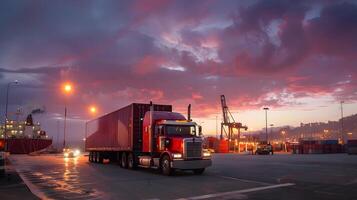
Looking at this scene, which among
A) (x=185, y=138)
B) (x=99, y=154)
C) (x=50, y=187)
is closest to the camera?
(x=50, y=187)

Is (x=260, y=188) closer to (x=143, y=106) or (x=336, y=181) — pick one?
(x=336, y=181)

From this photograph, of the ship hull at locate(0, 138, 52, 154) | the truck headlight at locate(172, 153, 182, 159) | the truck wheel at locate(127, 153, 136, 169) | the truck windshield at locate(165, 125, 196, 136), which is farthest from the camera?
the ship hull at locate(0, 138, 52, 154)

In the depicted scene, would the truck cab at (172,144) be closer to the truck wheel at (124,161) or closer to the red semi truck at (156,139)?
the red semi truck at (156,139)

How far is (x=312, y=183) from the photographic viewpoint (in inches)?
657

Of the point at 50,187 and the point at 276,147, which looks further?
the point at 276,147

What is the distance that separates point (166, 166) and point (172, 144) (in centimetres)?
130

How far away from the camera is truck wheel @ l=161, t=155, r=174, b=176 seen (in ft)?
68.7

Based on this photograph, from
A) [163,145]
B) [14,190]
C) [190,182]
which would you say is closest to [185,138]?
[163,145]

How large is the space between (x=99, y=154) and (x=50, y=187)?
1886 cm

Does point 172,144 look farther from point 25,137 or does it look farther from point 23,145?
point 25,137

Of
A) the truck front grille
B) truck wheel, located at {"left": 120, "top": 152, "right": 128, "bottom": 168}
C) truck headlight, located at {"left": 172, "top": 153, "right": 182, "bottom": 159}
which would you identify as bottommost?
truck wheel, located at {"left": 120, "top": 152, "right": 128, "bottom": 168}

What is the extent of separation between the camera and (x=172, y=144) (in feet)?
70.4

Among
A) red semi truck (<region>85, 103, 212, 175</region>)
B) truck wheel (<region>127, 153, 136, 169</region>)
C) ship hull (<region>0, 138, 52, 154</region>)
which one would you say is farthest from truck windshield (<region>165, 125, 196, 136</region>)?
ship hull (<region>0, 138, 52, 154</region>)

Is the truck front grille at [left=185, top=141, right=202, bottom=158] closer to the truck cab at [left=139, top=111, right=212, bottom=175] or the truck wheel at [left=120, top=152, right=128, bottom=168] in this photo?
the truck cab at [left=139, top=111, right=212, bottom=175]
